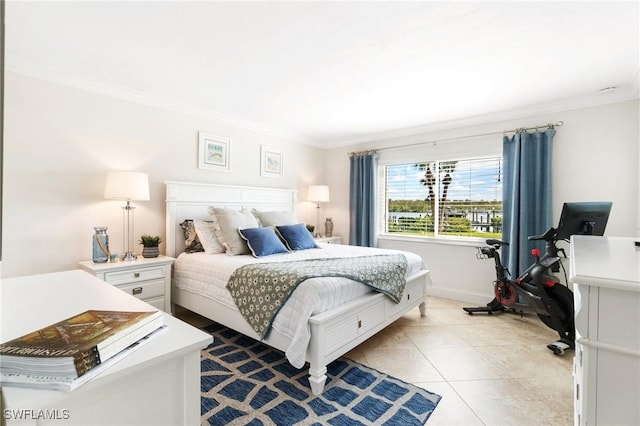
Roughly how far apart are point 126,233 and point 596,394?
3603mm

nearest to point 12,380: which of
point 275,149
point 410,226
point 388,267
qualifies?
point 388,267

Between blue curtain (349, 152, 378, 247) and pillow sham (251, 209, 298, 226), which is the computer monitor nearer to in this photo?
blue curtain (349, 152, 378, 247)

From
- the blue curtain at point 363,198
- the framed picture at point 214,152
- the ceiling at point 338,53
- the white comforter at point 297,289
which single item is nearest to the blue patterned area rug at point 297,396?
the white comforter at point 297,289

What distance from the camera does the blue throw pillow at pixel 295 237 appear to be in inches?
137

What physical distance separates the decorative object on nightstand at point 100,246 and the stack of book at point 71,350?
2388 millimetres

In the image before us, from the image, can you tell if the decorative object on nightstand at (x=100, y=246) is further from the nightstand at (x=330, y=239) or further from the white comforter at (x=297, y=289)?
the nightstand at (x=330, y=239)

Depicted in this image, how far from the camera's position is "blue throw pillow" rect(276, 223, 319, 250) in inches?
137

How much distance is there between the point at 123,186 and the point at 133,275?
2.69 ft

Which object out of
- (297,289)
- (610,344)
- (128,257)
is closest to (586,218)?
(610,344)

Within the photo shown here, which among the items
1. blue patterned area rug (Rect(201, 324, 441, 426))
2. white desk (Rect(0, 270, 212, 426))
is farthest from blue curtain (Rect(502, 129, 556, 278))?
white desk (Rect(0, 270, 212, 426))

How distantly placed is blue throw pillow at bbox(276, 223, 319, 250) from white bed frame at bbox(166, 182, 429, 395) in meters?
0.83

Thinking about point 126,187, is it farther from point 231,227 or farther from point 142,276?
point 231,227

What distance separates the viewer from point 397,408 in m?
1.84

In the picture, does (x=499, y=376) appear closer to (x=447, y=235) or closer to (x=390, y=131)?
(x=447, y=235)
